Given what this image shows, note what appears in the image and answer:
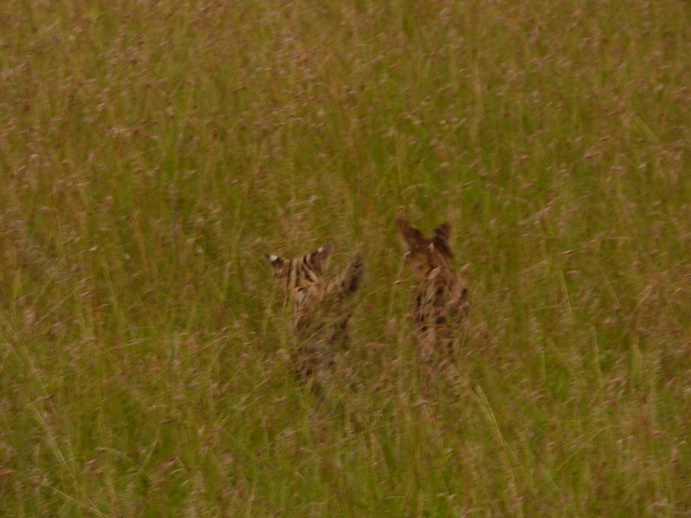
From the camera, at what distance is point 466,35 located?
7609 mm

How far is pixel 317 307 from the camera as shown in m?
4.55

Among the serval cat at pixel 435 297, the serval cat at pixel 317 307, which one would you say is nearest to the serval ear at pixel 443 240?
the serval cat at pixel 435 297

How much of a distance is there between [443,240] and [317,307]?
0.84m

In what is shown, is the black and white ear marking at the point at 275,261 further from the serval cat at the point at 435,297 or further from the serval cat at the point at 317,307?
the serval cat at the point at 435,297

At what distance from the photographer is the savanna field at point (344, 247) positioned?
372cm

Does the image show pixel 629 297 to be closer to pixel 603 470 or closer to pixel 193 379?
pixel 603 470

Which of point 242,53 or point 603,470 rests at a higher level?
point 242,53

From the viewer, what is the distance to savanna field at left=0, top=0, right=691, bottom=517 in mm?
3725

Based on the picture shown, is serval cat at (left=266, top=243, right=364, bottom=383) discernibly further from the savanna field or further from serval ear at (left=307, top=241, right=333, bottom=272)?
the savanna field

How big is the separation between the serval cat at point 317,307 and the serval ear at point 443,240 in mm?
503

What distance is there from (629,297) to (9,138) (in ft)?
10.8

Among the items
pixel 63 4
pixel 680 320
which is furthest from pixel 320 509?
pixel 63 4

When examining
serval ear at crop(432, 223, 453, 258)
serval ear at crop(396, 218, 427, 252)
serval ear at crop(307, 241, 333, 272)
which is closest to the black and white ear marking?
serval ear at crop(307, 241, 333, 272)

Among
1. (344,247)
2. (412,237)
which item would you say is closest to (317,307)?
(412,237)
